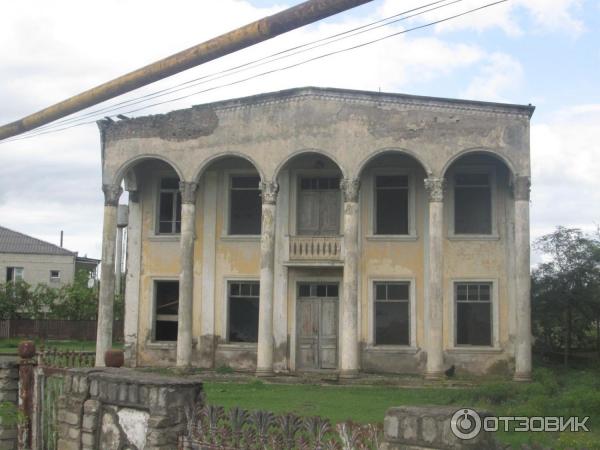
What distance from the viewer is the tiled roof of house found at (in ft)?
182

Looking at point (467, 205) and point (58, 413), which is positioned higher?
point (467, 205)

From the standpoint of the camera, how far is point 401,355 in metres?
20.9

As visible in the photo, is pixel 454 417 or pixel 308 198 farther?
pixel 308 198

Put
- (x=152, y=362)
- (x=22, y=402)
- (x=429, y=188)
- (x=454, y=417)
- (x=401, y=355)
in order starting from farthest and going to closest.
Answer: (x=152, y=362)
(x=401, y=355)
(x=429, y=188)
(x=22, y=402)
(x=454, y=417)

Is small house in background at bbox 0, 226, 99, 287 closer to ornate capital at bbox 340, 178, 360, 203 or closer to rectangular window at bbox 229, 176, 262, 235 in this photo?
rectangular window at bbox 229, 176, 262, 235

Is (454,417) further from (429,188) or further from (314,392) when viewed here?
(429,188)

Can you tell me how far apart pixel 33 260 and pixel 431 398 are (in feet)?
151

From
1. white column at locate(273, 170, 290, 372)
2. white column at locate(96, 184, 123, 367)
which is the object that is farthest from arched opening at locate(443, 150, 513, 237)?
white column at locate(96, 184, 123, 367)

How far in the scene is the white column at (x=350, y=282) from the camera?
1905 cm

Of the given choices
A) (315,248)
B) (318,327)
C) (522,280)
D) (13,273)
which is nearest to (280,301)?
(318,327)

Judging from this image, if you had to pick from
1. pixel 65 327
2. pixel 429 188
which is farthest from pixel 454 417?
pixel 65 327

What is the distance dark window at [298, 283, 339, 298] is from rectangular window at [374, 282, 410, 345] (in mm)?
1267

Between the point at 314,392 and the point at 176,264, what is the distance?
24.5ft

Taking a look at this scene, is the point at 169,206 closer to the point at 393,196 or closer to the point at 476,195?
the point at 393,196
